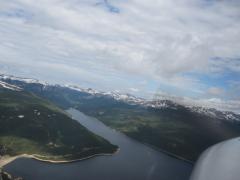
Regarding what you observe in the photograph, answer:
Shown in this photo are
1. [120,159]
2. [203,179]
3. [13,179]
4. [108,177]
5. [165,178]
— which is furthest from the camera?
[120,159]

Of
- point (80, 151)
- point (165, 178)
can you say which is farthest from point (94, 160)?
point (165, 178)

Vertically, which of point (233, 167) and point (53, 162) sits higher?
point (233, 167)

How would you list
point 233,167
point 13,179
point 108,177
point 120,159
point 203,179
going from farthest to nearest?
point 120,159
point 108,177
point 13,179
point 233,167
point 203,179

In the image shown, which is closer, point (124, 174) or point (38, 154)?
point (124, 174)

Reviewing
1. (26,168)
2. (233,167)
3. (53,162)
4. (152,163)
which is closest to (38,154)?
(53,162)

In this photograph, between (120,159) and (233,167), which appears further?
(120,159)

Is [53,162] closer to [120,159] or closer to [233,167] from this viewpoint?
[120,159]

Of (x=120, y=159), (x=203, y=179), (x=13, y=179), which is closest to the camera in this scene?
(x=203, y=179)

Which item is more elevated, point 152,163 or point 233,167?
point 233,167

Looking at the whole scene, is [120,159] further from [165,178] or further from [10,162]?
[10,162]
